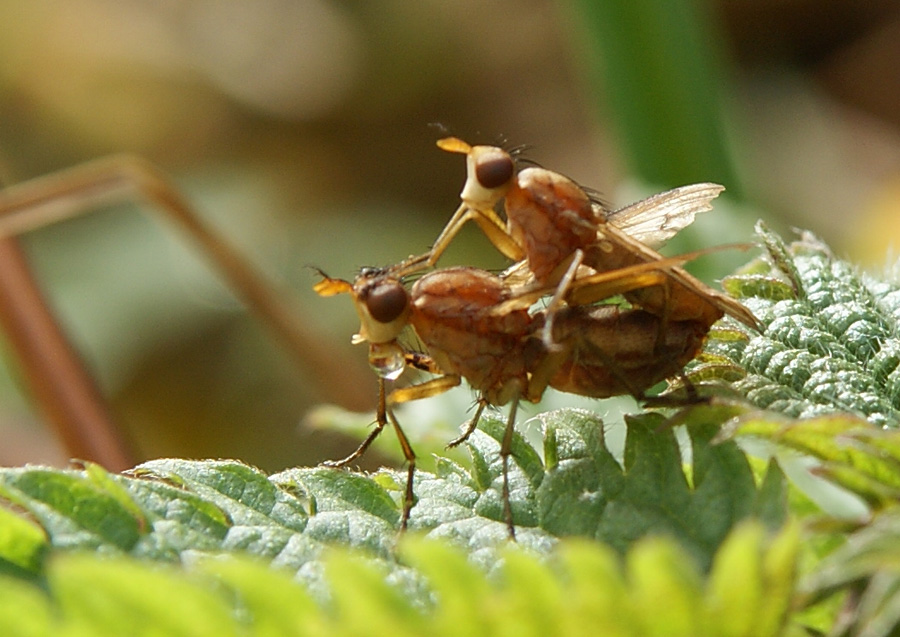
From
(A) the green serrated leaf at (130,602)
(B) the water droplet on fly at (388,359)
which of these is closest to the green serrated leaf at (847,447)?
(A) the green serrated leaf at (130,602)

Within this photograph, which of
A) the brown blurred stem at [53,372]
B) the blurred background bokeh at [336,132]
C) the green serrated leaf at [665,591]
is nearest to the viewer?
the green serrated leaf at [665,591]

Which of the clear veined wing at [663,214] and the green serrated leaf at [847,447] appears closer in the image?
the green serrated leaf at [847,447]

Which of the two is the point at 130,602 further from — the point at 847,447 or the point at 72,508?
the point at 847,447

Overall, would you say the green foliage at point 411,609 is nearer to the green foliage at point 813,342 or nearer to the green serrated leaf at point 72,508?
the green serrated leaf at point 72,508

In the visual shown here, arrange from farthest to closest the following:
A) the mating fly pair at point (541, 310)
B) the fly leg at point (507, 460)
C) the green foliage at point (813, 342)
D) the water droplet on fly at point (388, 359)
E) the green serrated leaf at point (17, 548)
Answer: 1. the water droplet on fly at point (388, 359)
2. the mating fly pair at point (541, 310)
3. the green foliage at point (813, 342)
4. the fly leg at point (507, 460)
5. the green serrated leaf at point (17, 548)

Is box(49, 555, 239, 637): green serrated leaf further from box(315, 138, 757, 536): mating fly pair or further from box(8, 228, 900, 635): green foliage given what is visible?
box(315, 138, 757, 536): mating fly pair

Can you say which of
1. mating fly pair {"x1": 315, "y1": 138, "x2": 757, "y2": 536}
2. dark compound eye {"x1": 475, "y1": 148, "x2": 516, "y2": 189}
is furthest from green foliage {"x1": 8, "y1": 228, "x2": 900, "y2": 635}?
dark compound eye {"x1": 475, "y1": 148, "x2": 516, "y2": 189}

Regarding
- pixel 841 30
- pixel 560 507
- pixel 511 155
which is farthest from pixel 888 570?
pixel 841 30
